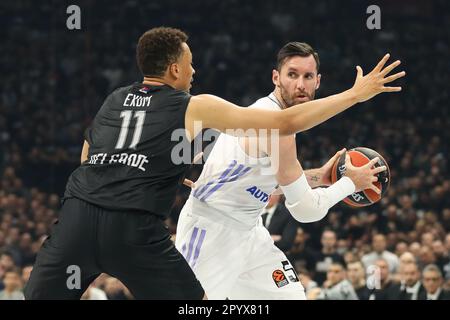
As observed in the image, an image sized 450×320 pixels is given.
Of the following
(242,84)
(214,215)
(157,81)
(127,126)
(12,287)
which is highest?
(242,84)

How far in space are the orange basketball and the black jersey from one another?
1.68m

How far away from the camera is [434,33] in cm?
1908

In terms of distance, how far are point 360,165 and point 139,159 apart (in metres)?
1.99

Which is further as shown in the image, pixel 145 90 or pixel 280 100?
pixel 280 100

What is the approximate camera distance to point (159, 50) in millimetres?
4668

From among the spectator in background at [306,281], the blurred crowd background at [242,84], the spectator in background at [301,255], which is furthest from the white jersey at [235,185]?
the blurred crowd background at [242,84]

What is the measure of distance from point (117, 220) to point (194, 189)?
4.84ft

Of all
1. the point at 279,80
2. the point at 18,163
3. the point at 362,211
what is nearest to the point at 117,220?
the point at 279,80

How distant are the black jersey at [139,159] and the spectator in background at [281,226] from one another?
15.2 feet

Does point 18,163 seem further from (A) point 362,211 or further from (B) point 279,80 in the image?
(B) point 279,80

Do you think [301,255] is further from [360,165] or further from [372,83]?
[372,83]

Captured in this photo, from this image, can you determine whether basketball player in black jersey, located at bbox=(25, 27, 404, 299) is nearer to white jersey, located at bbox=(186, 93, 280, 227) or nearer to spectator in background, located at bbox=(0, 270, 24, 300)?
white jersey, located at bbox=(186, 93, 280, 227)

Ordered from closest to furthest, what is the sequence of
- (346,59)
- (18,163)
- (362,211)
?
(362,211)
(18,163)
(346,59)

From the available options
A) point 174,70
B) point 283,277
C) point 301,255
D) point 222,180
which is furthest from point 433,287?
point 174,70
